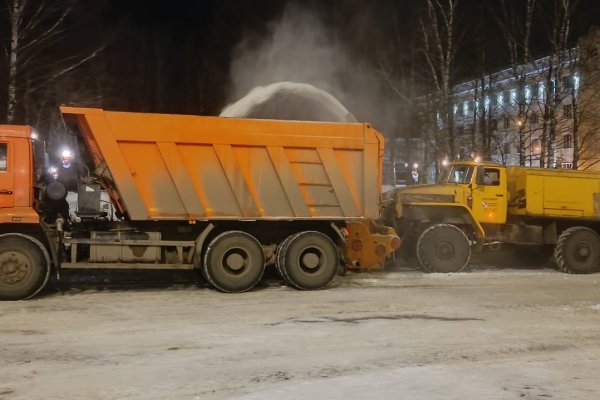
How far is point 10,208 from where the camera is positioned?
362 inches

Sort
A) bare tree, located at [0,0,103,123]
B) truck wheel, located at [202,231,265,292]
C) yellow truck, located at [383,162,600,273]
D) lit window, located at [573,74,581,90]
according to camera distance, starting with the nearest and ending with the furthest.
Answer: truck wheel, located at [202,231,265,292] → yellow truck, located at [383,162,600,273] → bare tree, located at [0,0,103,123] → lit window, located at [573,74,581,90]

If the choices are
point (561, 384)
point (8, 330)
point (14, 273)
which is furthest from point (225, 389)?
point (14, 273)

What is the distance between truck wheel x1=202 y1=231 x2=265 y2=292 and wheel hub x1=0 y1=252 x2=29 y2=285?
9.00 ft

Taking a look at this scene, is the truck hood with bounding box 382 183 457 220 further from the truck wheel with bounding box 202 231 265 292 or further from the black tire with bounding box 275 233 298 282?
the truck wheel with bounding box 202 231 265 292

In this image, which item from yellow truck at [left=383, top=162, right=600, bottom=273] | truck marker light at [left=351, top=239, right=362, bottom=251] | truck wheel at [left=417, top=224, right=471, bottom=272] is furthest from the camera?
yellow truck at [left=383, top=162, right=600, bottom=273]

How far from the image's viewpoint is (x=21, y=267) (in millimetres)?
9148

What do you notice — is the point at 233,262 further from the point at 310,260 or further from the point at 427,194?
the point at 427,194

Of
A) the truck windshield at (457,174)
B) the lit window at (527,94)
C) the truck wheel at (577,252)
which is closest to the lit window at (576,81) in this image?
the lit window at (527,94)

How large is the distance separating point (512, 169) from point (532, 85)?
15040 millimetres

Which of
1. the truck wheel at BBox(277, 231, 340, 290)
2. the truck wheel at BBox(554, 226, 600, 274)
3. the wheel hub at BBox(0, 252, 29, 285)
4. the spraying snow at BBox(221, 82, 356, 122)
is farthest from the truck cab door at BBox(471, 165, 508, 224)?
the spraying snow at BBox(221, 82, 356, 122)

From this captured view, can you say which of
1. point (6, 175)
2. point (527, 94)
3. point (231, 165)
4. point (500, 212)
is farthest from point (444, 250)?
point (527, 94)

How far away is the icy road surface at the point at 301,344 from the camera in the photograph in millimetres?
5355

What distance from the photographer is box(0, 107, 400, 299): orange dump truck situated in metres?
9.32

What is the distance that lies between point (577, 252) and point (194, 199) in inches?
353
